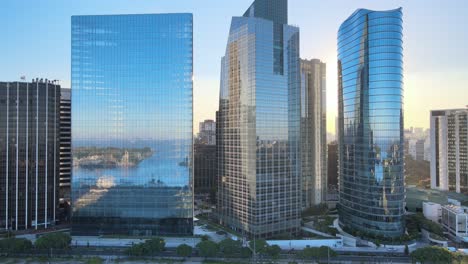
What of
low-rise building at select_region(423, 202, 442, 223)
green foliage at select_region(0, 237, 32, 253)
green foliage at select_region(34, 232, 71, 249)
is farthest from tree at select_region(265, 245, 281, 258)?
low-rise building at select_region(423, 202, 442, 223)

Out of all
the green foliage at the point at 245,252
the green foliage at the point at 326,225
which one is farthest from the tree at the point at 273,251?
the green foliage at the point at 326,225

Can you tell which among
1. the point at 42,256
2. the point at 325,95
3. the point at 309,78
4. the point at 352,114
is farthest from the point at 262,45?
the point at 42,256

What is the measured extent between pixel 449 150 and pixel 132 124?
125693mm

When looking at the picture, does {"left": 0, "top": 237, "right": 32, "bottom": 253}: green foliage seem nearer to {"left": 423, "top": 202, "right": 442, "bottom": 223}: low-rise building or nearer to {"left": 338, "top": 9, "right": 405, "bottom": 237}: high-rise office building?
{"left": 338, "top": 9, "right": 405, "bottom": 237}: high-rise office building

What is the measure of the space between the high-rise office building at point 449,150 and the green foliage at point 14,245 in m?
147

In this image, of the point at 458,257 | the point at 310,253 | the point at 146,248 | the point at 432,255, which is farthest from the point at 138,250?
the point at 458,257

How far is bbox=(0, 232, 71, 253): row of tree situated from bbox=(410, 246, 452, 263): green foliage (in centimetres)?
7438

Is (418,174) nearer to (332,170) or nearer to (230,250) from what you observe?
(332,170)

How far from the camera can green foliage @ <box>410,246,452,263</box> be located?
198ft

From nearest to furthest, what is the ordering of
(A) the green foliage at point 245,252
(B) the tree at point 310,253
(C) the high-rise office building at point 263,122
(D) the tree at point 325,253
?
1. (D) the tree at point 325,253
2. (B) the tree at point 310,253
3. (A) the green foliage at point 245,252
4. (C) the high-rise office building at point 263,122

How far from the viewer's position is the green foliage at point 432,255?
60334mm

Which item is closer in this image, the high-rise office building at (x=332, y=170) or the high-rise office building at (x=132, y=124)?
the high-rise office building at (x=132, y=124)

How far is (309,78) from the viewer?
11569cm

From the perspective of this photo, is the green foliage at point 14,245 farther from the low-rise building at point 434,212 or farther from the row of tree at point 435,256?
A: the low-rise building at point 434,212
